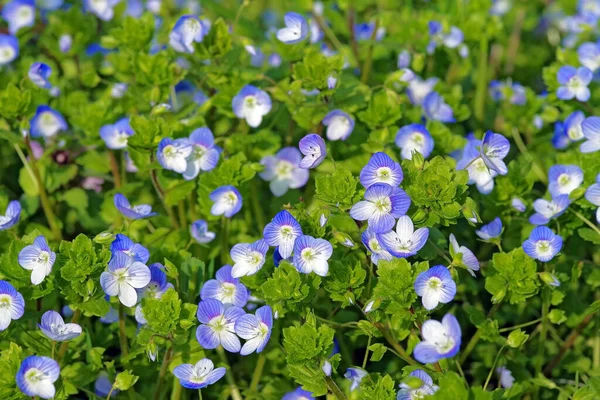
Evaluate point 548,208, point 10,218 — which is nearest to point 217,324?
point 10,218

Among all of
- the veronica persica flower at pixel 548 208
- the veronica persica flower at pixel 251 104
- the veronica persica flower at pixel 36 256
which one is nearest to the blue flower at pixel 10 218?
the veronica persica flower at pixel 36 256

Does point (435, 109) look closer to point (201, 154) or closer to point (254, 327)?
point (201, 154)

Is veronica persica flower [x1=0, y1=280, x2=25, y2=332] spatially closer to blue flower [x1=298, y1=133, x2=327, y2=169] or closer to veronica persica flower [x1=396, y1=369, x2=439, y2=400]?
blue flower [x1=298, y1=133, x2=327, y2=169]

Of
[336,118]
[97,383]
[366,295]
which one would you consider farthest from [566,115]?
[97,383]

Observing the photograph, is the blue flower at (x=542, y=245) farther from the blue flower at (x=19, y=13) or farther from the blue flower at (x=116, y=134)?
the blue flower at (x=19, y=13)

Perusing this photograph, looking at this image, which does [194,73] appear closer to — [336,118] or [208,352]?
[336,118]

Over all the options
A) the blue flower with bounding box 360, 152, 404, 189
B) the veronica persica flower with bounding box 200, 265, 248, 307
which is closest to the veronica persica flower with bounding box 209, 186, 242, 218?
the veronica persica flower with bounding box 200, 265, 248, 307

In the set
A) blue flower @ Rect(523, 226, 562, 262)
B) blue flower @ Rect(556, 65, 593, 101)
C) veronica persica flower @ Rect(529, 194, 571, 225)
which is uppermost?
blue flower @ Rect(556, 65, 593, 101)
